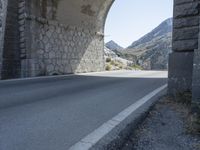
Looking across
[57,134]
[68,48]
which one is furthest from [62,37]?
[57,134]

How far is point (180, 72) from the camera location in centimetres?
613

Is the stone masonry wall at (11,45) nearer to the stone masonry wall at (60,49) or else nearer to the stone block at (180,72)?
the stone masonry wall at (60,49)

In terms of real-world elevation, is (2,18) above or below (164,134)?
above

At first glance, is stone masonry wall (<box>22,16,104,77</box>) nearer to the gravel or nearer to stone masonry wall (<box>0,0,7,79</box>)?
stone masonry wall (<box>0,0,7,79</box>)

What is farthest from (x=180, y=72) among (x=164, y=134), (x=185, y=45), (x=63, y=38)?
(x=63, y=38)

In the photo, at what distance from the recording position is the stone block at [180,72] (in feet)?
19.7

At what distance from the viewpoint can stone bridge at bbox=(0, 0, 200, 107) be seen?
19.9 ft

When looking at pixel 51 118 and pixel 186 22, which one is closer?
pixel 51 118

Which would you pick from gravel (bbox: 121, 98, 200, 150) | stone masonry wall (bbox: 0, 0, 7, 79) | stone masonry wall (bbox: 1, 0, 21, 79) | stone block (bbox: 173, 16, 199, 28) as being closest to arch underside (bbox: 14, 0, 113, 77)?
stone masonry wall (bbox: 1, 0, 21, 79)

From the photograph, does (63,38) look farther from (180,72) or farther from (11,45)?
(180,72)

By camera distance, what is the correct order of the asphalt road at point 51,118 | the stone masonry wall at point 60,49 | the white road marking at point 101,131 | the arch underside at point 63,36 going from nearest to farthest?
the white road marking at point 101,131, the asphalt road at point 51,118, the arch underside at point 63,36, the stone masonry wall at point 60,49

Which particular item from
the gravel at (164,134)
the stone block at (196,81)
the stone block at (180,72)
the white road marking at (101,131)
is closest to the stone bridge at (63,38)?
the stone block at (180,72)

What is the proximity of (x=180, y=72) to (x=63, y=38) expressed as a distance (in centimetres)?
1015

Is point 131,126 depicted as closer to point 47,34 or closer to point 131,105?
point 131,105
